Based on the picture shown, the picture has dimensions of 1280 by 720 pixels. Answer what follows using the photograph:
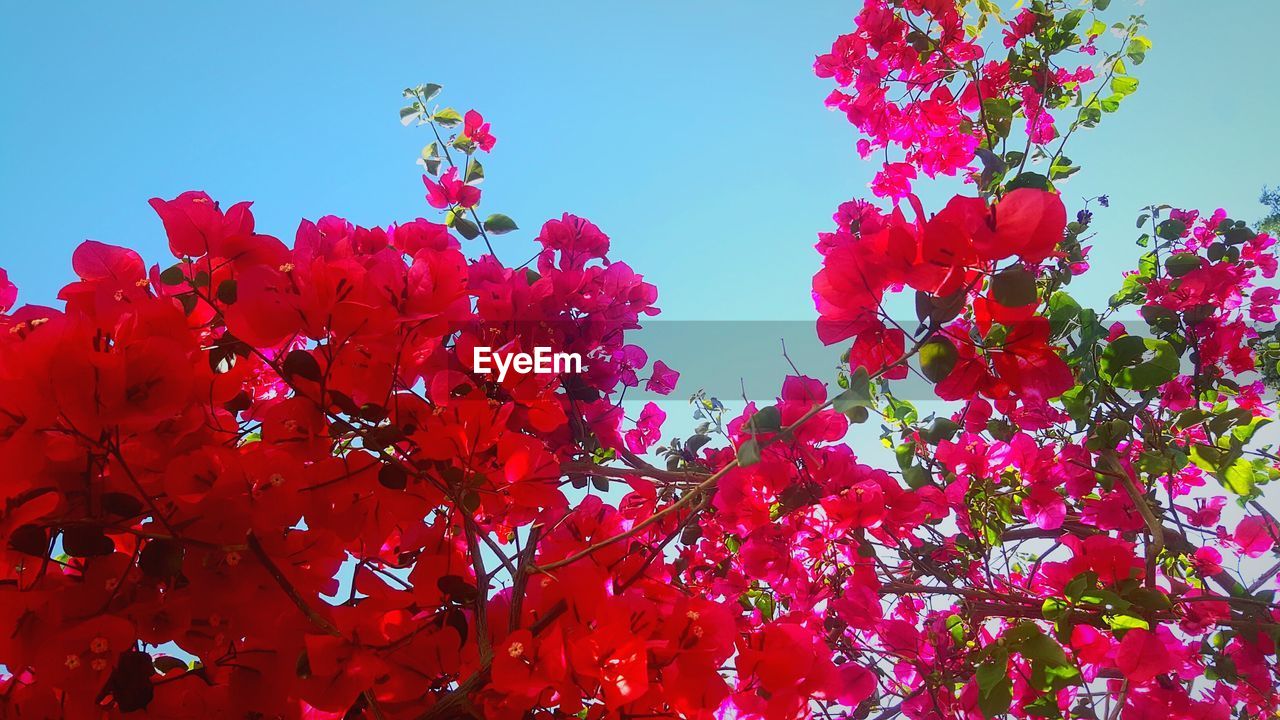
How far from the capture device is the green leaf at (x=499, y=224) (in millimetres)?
1212

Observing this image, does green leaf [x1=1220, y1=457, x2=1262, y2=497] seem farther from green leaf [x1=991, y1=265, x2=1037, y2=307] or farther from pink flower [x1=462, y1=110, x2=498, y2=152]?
pink flower [x1=462, y1=110, x2=498, y2=152]

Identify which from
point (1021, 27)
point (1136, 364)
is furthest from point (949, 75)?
point (1136, 364)

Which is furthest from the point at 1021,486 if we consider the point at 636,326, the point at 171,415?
the point at 171,415

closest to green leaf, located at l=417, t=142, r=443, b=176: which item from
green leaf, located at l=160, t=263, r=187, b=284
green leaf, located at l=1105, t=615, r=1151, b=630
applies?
green leaf, located at l=160, t=263, r=187, b=284

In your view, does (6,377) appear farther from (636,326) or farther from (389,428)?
(636,326)

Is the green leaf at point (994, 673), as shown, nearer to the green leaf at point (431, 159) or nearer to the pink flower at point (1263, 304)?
the green leaf at point (431, 159)

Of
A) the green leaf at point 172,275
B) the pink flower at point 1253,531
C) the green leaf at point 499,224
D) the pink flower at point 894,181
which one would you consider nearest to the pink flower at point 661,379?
the green leaf at point 499,224

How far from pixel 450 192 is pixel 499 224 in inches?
6.1

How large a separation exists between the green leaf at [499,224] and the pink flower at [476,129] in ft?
0.81

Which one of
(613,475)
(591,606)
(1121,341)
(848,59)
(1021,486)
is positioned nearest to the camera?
(591,606)

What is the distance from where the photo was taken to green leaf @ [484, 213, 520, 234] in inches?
47.7

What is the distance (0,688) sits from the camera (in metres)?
0.62

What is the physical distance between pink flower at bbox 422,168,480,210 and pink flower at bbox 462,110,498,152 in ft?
0.33

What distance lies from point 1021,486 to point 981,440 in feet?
0.32
